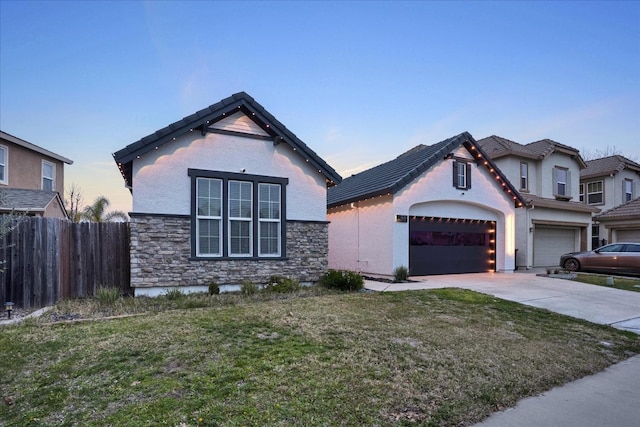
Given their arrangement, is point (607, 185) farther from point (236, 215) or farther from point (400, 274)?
point (236, 215)

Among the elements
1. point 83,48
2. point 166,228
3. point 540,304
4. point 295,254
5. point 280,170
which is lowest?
point 540,304

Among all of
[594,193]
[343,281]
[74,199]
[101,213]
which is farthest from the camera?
[74,199]

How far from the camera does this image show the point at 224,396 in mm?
3656

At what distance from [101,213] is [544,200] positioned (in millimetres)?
28299

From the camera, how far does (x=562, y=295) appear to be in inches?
423

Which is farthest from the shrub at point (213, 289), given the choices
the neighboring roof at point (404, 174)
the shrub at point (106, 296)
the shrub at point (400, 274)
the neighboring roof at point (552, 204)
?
the neighboring roof at point (552, 204)

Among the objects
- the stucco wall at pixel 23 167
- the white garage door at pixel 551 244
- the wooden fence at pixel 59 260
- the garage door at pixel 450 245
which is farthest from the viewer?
the white garage door at pixel 551 244

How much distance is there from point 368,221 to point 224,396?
11894 millimetres

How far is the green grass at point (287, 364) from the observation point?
135 inches

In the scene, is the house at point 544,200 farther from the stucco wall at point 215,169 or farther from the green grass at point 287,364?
the stucco wall at point 215,169

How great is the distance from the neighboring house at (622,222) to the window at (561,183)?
9.91 ft

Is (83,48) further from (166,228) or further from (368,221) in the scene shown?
(368,221)

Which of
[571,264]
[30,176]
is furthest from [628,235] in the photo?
[30,176]

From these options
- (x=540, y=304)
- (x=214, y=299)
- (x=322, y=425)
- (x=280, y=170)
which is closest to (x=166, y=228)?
(x=214, y=299)
